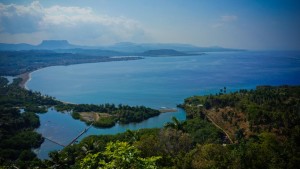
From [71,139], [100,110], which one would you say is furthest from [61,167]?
[100,110]

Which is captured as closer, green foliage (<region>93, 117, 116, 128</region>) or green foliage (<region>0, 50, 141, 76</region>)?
green foliage (<region>93, 117, 116, 128</region>)

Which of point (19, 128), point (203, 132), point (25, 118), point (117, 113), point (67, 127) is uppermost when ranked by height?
point (203, 132)

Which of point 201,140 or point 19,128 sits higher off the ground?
point 201,140

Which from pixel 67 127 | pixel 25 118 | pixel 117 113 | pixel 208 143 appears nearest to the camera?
pixel 208 143

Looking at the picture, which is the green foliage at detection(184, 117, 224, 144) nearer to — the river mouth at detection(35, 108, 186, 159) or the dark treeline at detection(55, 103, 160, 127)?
the river mouth at detection(35, 108, 186, 159)

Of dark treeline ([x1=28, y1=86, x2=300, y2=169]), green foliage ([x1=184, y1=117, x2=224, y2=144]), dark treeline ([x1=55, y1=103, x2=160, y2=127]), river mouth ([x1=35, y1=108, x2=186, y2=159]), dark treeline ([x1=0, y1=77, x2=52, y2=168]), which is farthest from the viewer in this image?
dark treeline ([x1=55, y1=103, x2=160, y2=127])

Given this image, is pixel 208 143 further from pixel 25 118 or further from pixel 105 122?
pixel 25 118

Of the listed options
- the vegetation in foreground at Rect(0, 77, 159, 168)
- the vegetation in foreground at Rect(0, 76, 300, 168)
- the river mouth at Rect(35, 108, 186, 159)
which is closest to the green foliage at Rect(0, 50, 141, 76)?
the vegetation in foreground at Rect(0, 77, 159, 168)

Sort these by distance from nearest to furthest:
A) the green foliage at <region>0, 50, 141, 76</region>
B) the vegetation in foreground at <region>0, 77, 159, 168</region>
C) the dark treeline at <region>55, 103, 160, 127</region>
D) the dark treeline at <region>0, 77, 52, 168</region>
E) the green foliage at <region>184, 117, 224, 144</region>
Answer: the dark treeline at <region>0, 77, 52, 168</region> → the vegetation in foreground at <region>0, 77, 159, 168</region> → the green foliage at <region>184, 117, 224, 144</region> → the dark treeline at <region>55, 103, 160, 127</region> → the green foliage at <region>0, 50, 141, 76</region>

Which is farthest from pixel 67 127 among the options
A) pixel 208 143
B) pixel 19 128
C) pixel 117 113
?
pixel 208 143

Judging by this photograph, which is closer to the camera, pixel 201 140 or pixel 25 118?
pixel 201 140

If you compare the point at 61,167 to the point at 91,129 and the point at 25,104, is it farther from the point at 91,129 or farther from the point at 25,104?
the point at 25,104
